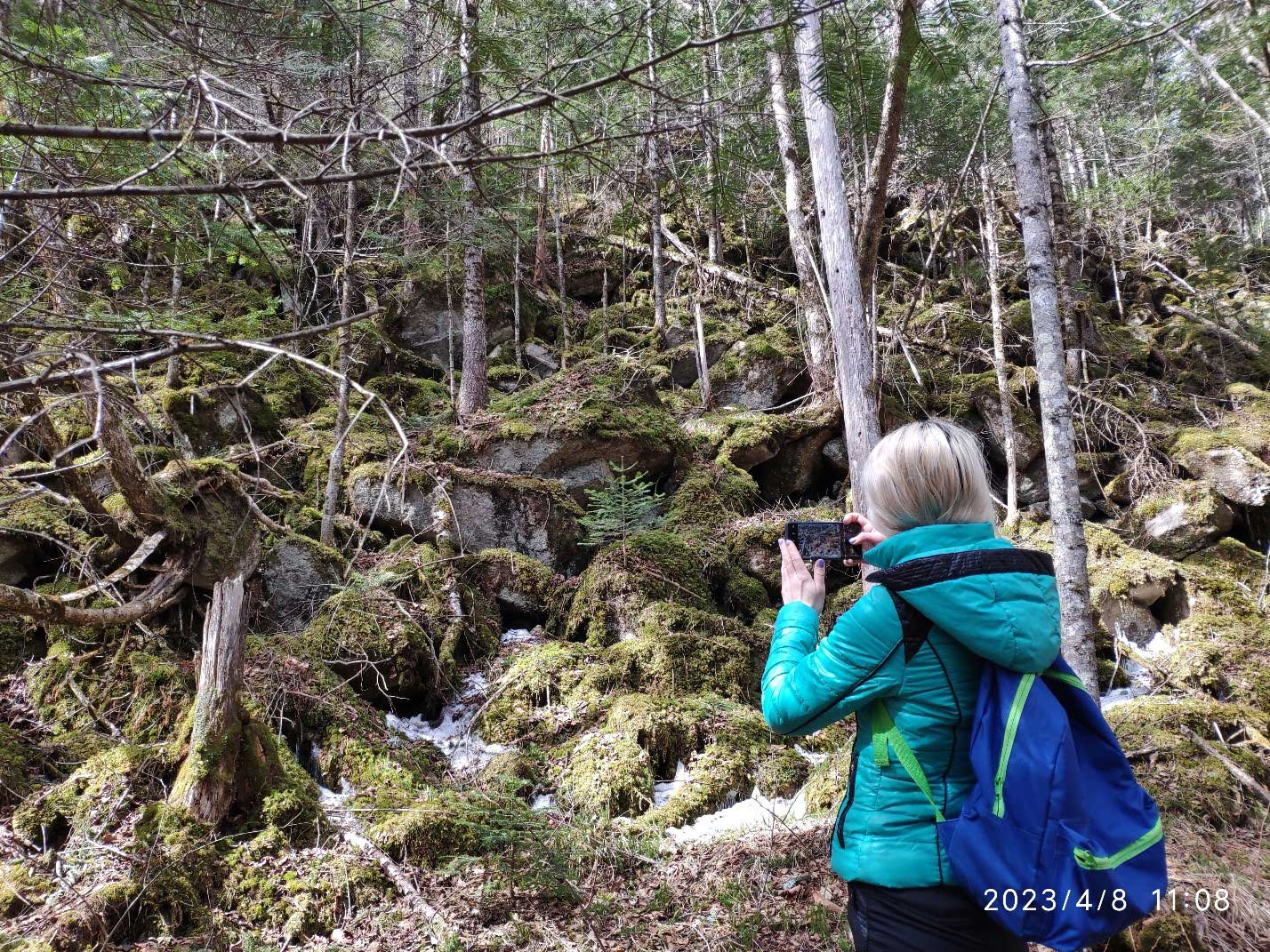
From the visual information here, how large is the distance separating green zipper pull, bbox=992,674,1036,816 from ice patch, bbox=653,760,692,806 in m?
3.96

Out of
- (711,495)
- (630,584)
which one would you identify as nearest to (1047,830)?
(630,584)

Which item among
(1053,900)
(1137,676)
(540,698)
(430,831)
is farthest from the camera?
(1137,676)

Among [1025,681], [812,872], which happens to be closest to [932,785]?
[1025,681]

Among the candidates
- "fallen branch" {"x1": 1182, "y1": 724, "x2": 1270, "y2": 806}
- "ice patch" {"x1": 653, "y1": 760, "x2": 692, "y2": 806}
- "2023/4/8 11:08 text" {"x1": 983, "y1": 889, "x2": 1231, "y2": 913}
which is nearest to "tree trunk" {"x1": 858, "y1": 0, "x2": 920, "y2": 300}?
"2023/4/8 11:08 text" {"x1": 983, "y1": 889, "x2": 1231, "y2": 913}

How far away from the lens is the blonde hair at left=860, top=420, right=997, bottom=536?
166 centimetres

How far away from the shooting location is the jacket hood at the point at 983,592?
1.44 meters

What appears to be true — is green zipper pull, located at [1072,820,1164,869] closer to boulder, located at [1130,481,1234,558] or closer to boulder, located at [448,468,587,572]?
boulder, located at [448,468,587,572]

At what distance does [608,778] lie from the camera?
494 centimetres

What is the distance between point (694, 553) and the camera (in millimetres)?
7902

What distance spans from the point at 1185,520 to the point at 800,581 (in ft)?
33.8

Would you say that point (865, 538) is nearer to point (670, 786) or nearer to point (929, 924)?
point (929, 924)

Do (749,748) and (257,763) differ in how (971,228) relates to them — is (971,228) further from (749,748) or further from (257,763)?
(257,763)

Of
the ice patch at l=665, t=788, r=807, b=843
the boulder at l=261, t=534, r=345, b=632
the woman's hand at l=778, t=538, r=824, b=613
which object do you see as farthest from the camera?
the boulder at l=261, t=534, r=345, b=632

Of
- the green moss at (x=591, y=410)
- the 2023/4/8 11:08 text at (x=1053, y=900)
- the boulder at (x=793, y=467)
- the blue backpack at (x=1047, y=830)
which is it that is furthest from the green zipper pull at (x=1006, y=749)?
the boulder at (x=793, y=467)
